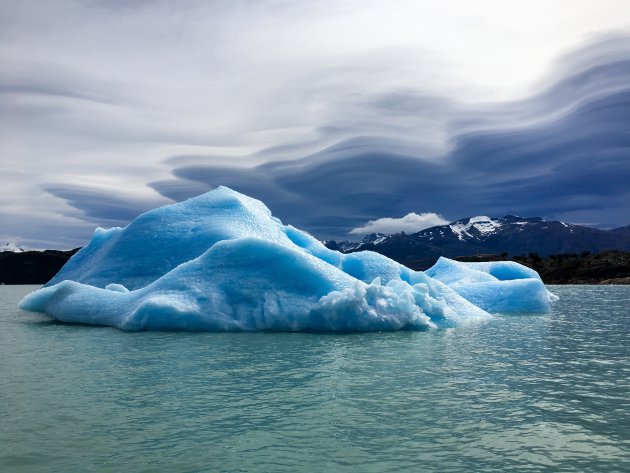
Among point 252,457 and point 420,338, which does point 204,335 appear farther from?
point 252,457

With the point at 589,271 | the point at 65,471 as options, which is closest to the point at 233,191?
the point at 65,471

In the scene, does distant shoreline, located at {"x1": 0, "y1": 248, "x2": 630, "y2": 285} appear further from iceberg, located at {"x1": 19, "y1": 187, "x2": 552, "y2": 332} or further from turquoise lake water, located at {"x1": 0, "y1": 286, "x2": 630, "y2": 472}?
turquoise lake water, located at {"x1": 0, "y1": 286, "x2": 630, "y2": 472}

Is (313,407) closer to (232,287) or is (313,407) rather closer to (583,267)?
(232,287)

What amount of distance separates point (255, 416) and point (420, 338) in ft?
29.9

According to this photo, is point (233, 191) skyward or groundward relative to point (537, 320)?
skyward

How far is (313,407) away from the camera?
25.0 feet

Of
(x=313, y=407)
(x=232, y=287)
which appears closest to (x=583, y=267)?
(x=232, y=287)

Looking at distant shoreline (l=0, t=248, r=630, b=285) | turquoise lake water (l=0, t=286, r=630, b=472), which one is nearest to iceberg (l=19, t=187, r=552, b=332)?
turquoise lake water (l=0, t=286, r=630, b=472)

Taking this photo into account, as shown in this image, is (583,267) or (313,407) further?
(583,267)

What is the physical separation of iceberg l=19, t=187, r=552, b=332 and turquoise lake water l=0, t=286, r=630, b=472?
2.58 m

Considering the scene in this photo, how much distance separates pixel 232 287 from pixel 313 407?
9.74 m

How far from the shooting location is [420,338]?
1544 centimetres

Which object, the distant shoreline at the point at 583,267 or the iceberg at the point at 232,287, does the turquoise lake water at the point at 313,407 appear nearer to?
the iceberg at the point at 232,287

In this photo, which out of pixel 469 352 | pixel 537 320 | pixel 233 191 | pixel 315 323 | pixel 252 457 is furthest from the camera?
pixel 233 191
